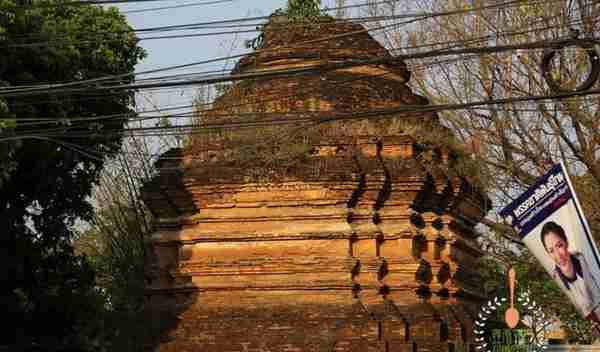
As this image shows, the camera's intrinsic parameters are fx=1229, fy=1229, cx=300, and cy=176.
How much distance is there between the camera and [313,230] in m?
14.7

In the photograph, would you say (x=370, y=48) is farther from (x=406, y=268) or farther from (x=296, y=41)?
(x=406, y=268)

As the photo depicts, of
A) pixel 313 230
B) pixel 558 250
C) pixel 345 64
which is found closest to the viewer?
pixel 345 64

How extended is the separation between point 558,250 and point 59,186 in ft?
24.3

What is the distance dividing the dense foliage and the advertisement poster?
5.76m

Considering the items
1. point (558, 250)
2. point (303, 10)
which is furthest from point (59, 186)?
point (558, 250)

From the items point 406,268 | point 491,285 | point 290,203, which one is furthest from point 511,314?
point 491,285

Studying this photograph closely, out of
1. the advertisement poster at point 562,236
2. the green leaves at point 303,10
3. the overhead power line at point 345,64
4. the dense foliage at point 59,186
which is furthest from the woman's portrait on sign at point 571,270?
the dense foliage at point 59,186

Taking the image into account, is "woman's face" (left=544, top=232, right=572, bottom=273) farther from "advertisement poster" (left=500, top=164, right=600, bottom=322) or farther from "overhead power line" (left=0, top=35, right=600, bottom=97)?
"overhead power line" (left=0, top=35, right=600, bottom=97)

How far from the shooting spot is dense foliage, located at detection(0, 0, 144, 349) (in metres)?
15.4

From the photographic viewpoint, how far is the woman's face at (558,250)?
12.5m

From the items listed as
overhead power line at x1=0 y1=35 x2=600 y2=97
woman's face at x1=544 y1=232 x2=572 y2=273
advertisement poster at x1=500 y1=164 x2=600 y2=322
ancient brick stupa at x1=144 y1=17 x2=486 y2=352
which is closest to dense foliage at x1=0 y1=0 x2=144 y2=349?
ancient brick stupa at x1=144 y1=17 x2=486 y2=352

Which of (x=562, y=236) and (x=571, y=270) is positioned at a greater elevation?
(x=562, y=236)

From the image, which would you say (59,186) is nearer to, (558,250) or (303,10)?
(303,10)

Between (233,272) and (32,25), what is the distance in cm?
384
